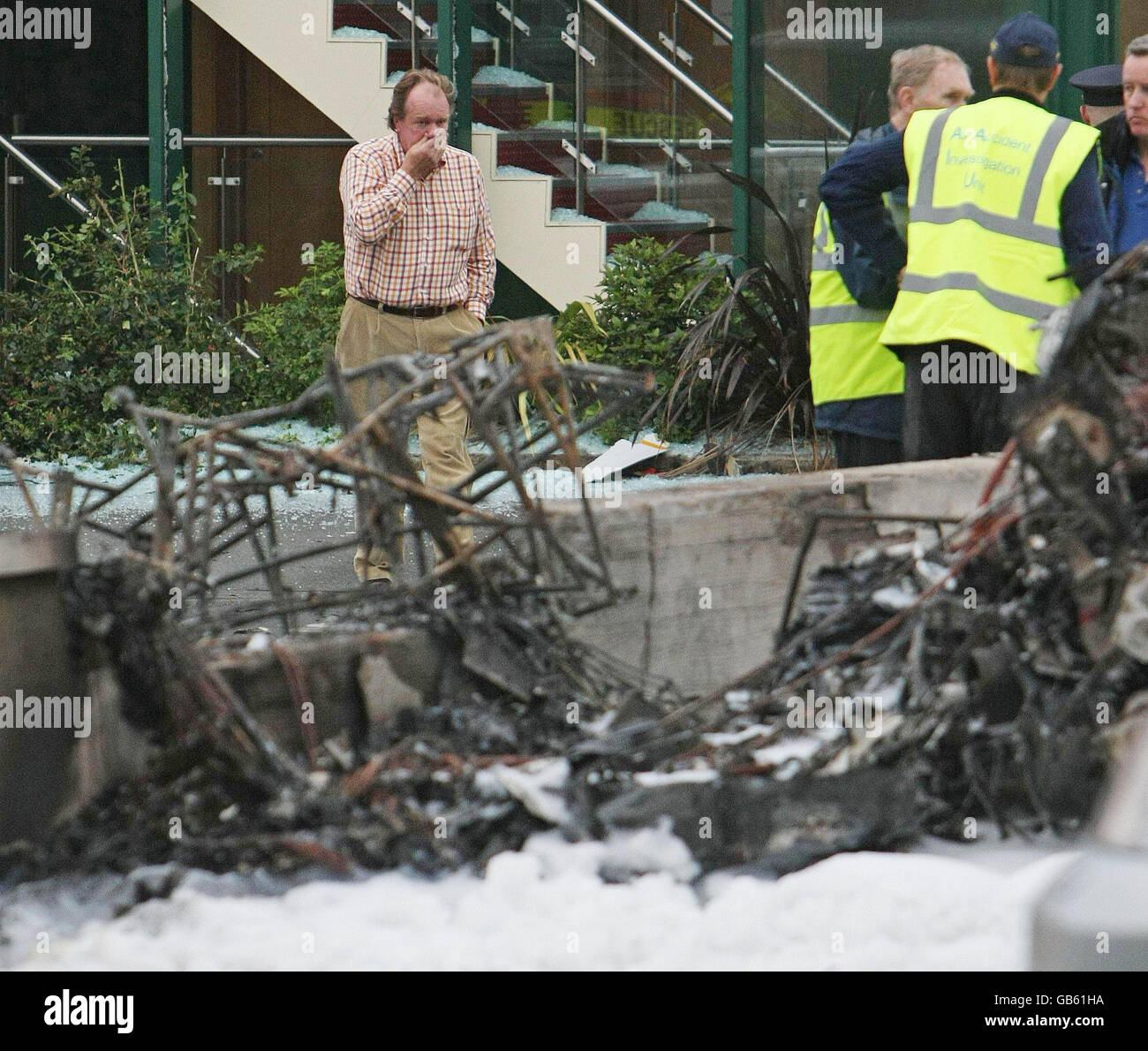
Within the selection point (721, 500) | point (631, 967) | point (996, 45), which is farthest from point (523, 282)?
point (631, 967)

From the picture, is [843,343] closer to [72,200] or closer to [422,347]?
[422,347]

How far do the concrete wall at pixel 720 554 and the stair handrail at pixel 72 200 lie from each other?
651cm

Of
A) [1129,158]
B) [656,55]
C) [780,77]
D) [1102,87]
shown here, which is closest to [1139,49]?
[1129,158]

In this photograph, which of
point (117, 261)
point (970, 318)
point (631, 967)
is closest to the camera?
point (631, 967)

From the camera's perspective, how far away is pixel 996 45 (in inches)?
217

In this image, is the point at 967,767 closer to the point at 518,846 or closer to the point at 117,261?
the point at 518,846

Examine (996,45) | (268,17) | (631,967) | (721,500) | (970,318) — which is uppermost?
(268,17)

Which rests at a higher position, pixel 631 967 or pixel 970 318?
pixel 970 318

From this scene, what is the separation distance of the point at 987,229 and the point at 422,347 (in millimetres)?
2548

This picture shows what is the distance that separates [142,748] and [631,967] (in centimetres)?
115

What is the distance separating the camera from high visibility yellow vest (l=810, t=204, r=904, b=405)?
581cm

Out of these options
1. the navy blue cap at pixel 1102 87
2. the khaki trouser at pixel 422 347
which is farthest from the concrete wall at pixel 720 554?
the navy blue cap at pixel 1102 87

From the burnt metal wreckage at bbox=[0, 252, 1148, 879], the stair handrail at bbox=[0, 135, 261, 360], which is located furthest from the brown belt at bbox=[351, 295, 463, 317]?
the stair handrail at bbox=[0, 135, 261, 360]

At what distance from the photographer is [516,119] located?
1162cm
